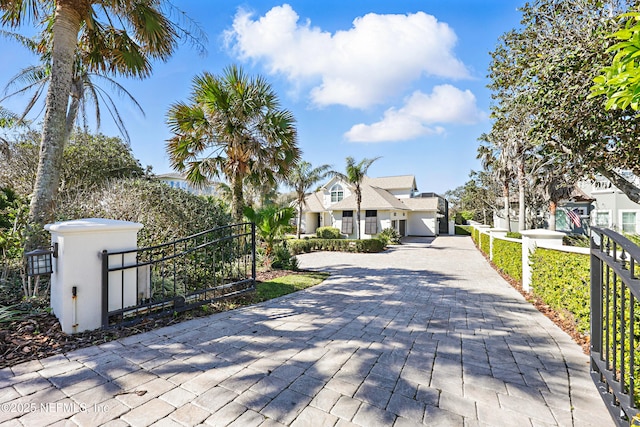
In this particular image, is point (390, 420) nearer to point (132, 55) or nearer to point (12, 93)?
point (132, 55)

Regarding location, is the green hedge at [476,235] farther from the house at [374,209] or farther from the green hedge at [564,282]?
the green hedge at [564,282]

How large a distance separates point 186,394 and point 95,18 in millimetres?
8036

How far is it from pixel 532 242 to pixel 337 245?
39.5ft

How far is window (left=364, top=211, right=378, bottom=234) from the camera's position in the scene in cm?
2417

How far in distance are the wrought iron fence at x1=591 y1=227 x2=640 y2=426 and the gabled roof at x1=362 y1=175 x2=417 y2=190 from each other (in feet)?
98.7

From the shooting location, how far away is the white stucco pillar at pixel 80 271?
11.9 feet

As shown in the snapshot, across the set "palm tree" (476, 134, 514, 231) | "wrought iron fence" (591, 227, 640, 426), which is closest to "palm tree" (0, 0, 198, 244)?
"wrought iron fence" (591, 227, 640, 426)

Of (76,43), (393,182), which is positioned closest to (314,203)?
(393,182)

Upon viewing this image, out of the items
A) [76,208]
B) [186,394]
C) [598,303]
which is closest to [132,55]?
[76,208]

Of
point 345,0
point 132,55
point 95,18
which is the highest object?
point 345,0

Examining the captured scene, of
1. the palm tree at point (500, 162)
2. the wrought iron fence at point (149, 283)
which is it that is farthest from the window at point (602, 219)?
the wrought iron fence at point (149, 283)

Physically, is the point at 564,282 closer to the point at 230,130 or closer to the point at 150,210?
the point at 230,130

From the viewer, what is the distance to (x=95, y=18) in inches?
250

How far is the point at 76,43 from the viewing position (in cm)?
558
